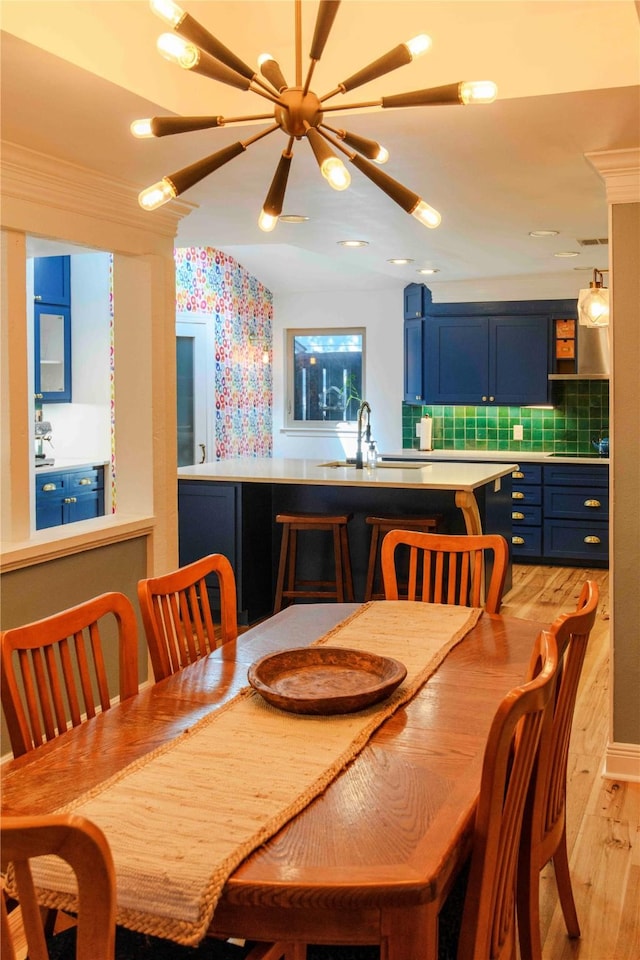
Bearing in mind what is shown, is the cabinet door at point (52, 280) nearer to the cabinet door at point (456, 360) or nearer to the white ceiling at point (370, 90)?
the cabinet door at point (456, 360)

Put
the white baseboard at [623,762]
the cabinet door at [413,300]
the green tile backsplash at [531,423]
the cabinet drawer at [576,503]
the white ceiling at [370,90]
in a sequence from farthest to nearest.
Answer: the cabinet door at [413,300], the green tile backsplash at [531,423], the cabinet drawer at [576,503], the white baseboard at [623,762], the white ceiling at [370,90]

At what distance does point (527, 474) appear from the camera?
24.1 feet

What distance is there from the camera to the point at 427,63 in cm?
288

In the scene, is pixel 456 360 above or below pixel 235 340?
below

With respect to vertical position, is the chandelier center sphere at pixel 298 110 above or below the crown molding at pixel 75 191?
below

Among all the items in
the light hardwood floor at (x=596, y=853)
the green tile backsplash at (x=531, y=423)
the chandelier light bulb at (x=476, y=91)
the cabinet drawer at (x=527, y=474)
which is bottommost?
the light hardwood floor at (x=596, y=853)

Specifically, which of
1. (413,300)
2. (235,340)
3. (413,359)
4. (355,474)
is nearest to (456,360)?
(413,359)

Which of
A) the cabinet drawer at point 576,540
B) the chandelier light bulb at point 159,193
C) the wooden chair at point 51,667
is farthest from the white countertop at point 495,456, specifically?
the chandelier light bulb at point 159,193

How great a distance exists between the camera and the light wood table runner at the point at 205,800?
4.21ft

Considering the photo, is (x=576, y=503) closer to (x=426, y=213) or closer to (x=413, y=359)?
(x=413, y=359)

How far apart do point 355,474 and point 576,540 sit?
2539 millimetres

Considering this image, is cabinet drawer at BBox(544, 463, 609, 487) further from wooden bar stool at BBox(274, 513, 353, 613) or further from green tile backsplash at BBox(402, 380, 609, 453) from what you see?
wooden bar stool at BBox(274, 513, 353, 613)

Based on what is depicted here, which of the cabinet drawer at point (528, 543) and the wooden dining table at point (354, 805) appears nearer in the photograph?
the wooden dining table at point (354, 805)

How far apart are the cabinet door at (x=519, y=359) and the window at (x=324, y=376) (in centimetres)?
150
